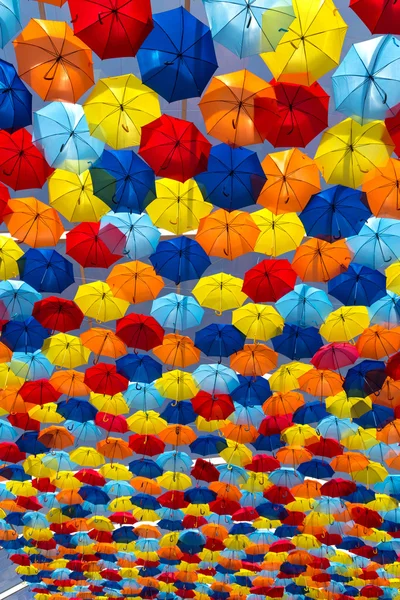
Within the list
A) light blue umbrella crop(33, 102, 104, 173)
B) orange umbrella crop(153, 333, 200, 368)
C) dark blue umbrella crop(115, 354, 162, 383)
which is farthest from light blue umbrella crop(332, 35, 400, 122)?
dark blue umbrella crop(115, 354, 162, 383)

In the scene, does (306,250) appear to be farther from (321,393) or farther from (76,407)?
(76,407)

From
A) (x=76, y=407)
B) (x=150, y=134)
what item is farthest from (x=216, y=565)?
(x=150, y=134)

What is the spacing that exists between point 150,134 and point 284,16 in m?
2.01

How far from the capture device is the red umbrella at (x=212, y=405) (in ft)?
39.2

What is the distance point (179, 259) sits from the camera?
368 inches

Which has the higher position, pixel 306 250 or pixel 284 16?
pixel 306 250

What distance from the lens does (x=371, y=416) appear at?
11805 mm

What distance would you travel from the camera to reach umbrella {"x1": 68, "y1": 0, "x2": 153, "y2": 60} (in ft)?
19.8

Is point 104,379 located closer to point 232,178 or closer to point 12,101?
point 232,178

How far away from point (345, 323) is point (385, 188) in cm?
317

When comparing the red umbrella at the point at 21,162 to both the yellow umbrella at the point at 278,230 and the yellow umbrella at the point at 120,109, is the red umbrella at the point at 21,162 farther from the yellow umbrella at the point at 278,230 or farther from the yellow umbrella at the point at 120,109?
the yellow umbrella at the point at 278,230

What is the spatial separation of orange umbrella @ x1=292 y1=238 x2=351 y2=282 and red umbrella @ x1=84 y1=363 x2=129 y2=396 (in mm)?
4074

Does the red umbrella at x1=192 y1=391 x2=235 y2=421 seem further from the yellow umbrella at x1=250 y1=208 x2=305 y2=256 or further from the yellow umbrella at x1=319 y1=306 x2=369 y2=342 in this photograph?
the yellow umbrella at x1=250 y1=208 x2=305 y2=256

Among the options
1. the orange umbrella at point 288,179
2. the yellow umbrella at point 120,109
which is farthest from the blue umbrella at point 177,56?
the orange umbrella at point 288,179
